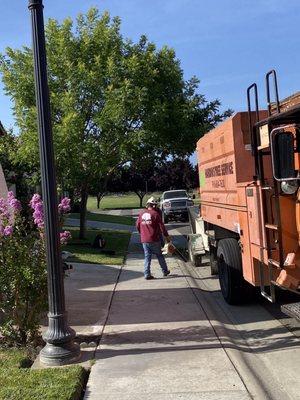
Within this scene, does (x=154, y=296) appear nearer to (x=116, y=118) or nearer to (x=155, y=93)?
(x=116, y=118)

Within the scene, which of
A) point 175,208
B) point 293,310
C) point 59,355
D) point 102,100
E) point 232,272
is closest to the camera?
point 293,310

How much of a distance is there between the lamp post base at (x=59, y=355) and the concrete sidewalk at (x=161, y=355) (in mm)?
272

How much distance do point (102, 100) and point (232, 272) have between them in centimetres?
1001

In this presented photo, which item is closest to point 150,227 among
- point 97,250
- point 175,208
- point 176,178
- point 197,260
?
point 197,260

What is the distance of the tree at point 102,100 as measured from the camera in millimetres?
16344

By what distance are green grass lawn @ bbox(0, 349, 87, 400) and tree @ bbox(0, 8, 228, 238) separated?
1091cm

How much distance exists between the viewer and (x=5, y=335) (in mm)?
6617

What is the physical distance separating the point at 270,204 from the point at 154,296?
414 cm

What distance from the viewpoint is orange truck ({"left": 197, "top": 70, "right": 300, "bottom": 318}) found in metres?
5.44

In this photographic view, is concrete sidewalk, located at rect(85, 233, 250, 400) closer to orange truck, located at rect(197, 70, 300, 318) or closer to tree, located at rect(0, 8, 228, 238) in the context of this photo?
orange truck, located at rect(197, 70, 300, 318)

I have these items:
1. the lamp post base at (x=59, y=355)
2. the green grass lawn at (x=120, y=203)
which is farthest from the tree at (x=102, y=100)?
the green grass lawn at (x=120, y=203)

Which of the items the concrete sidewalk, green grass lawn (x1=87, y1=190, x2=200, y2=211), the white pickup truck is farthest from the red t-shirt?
green grass lawn (x1=87, y1=190, x2=200, y2=211)

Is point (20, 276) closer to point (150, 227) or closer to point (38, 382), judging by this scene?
point (38, 382)

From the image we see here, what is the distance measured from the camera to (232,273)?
8586 mm
